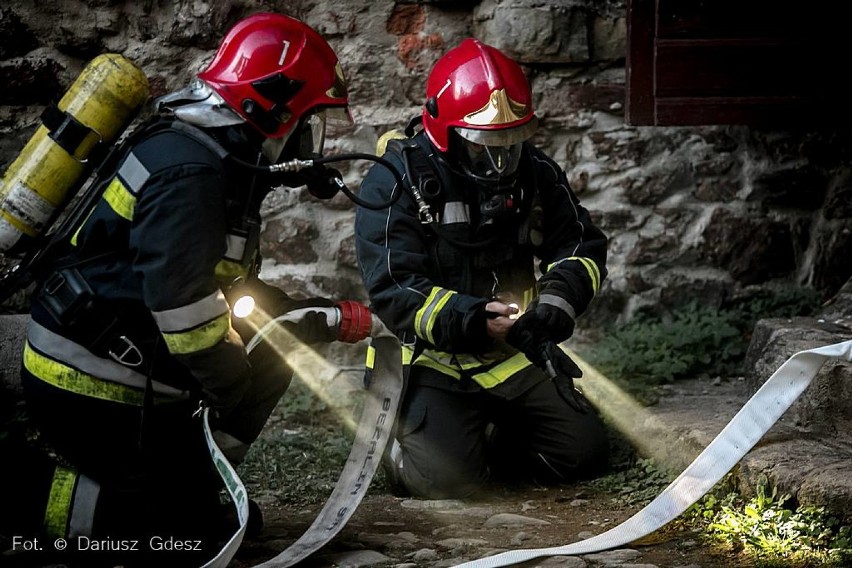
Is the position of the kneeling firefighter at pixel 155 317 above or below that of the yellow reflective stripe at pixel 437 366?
above

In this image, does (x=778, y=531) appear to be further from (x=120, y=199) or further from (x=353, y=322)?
(x=120, y=199)

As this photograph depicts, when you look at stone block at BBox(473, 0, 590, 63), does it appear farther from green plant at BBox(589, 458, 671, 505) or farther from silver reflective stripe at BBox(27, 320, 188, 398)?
silver reflective stripe at BBox(27, 320, 188, 398)

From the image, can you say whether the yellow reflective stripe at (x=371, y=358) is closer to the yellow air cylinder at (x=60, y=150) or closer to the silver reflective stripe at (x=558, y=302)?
the silver reflective stripe at (x=558, y=302)

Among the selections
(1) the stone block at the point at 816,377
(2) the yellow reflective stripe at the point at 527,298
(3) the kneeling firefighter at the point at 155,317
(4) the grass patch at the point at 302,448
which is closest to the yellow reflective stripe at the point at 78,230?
(3) the kneeling firefighter at the point at 155,317

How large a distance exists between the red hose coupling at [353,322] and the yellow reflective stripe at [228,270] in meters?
0.39

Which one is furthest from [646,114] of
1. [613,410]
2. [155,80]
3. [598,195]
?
[155,80]

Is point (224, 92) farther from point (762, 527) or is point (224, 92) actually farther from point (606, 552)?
point (762, 527)

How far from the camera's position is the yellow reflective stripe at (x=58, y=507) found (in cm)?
287

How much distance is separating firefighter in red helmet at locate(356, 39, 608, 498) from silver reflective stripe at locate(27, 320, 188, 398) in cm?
97

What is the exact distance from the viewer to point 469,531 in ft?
10.6

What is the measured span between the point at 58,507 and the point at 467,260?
1602 mm

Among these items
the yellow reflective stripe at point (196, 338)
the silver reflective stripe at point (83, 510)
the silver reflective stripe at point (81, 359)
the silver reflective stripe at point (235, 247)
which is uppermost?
the silver reflective stripe at point (235, 247)

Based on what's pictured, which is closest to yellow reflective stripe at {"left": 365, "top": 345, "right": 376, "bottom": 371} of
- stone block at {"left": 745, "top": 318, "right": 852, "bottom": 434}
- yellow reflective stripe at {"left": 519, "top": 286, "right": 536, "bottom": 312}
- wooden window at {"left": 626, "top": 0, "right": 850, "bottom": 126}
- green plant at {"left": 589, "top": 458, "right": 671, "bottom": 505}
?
yellow reflective stripe at {"left": 519, "top": 286, "right": 536, "bottom": 312}

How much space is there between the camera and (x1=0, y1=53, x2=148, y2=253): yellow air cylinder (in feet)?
9.52
